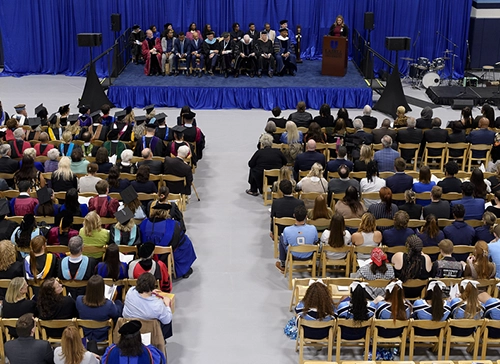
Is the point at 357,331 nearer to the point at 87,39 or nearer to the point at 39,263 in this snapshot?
the point at 39,263

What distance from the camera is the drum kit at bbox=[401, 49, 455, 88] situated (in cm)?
1892

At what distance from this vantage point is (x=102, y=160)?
10.2 meters

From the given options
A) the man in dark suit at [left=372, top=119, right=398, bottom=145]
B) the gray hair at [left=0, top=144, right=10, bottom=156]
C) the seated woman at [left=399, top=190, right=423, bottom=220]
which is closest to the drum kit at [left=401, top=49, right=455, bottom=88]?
the man in dark suit at [left=372, top=119, right=398, bottom=145]

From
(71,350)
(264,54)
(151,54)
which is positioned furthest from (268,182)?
(151,54)

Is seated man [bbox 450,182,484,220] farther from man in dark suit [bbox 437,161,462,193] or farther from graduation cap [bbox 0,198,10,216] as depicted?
graduation cap [bbox 0,198,10,216]

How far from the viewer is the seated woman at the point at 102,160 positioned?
1019 cm

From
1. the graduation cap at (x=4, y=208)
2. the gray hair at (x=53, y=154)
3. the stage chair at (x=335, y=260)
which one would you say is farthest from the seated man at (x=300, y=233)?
the gray hair at (x=53, y=154)

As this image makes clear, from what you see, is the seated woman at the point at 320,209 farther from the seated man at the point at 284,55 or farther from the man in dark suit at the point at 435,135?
the seated man at the point at 284,55

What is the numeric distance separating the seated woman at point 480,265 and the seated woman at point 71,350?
4.29 meters

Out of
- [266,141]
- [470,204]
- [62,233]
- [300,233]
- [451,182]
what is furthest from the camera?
[266,141]

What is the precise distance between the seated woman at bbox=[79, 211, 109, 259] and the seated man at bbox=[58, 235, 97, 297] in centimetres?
68

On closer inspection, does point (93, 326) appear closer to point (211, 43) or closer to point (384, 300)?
point (384, 300)

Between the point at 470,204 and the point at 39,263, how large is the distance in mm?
5622

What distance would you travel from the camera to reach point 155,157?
36.0 ft
